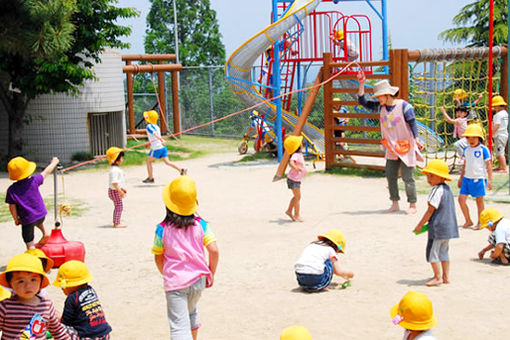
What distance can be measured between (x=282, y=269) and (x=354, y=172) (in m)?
7.05

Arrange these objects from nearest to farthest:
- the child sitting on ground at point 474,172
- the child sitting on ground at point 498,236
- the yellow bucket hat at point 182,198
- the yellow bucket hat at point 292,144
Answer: the yellow bucket hat at point 182,198
the child sitting on ground at point 498,236
the child sitting on ground at point 474,172
the yellow bucket hat at point 292,144

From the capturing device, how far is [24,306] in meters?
4.85

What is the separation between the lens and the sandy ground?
241 inches

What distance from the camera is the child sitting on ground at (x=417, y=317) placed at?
4.54m

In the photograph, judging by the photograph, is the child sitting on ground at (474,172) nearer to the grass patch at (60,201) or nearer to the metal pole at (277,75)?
the grass patch at (60,201)

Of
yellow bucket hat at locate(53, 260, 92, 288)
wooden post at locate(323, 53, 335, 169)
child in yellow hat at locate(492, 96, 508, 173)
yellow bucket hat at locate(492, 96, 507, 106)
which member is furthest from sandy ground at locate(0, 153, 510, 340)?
yellow bucket hat at locate(492, 96, 507, 106)

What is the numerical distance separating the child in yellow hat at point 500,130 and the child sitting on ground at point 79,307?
1081 cm

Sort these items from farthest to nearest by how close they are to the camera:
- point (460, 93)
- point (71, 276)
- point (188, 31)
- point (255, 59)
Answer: point (188, 31), point (255, 59), point (460, 93), point (71, 276)

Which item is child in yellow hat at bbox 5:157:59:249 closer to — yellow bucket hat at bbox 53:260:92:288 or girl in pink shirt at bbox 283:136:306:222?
yellow bucket hat at bbox 53:260:92:288

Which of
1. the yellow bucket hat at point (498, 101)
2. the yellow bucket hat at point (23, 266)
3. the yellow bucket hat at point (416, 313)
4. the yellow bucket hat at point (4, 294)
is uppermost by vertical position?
the yellow bucket hat at point (498, 101)

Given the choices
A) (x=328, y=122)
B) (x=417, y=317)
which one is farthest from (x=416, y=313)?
(x=328, y=122)

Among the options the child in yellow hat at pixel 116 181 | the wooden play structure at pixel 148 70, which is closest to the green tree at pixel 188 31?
the wooden play structure at pixel 148 70

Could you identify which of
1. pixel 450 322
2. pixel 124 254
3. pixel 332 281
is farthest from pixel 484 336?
pixel 124 254

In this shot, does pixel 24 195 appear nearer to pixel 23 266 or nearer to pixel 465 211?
pixel 23 266
